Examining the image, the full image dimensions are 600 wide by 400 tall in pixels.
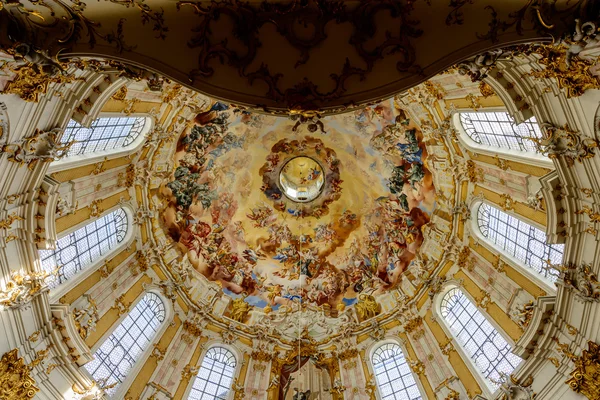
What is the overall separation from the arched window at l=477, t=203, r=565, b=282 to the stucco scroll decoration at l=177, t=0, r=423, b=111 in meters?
8.66

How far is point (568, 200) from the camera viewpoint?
995 centimetres

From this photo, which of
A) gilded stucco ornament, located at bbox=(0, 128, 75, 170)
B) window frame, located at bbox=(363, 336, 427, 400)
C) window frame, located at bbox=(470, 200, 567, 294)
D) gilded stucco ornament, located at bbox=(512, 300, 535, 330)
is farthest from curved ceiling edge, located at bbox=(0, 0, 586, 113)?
window frame, located at bbox=(363, 336, 427, 400)

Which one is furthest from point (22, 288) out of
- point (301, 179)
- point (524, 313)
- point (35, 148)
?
point (301, 179)

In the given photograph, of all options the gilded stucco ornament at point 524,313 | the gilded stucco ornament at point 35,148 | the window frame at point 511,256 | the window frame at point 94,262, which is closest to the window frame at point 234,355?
the window frame at point 94,262

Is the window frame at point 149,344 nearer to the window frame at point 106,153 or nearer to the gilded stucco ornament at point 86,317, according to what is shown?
the gilded stucco ornament at point 86,317

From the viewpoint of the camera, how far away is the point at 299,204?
24.7 m

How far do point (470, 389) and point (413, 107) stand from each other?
1120 cm

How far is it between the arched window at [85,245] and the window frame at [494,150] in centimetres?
1383

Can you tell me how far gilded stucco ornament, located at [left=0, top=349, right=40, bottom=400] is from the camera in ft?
29.4

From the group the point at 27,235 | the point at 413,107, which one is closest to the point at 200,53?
the point at 27,235

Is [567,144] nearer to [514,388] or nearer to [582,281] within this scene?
[582,281]

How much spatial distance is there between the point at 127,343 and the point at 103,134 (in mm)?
7673

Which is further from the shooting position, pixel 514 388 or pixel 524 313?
pixel 524 313

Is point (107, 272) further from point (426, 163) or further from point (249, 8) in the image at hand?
point (426, 163)
